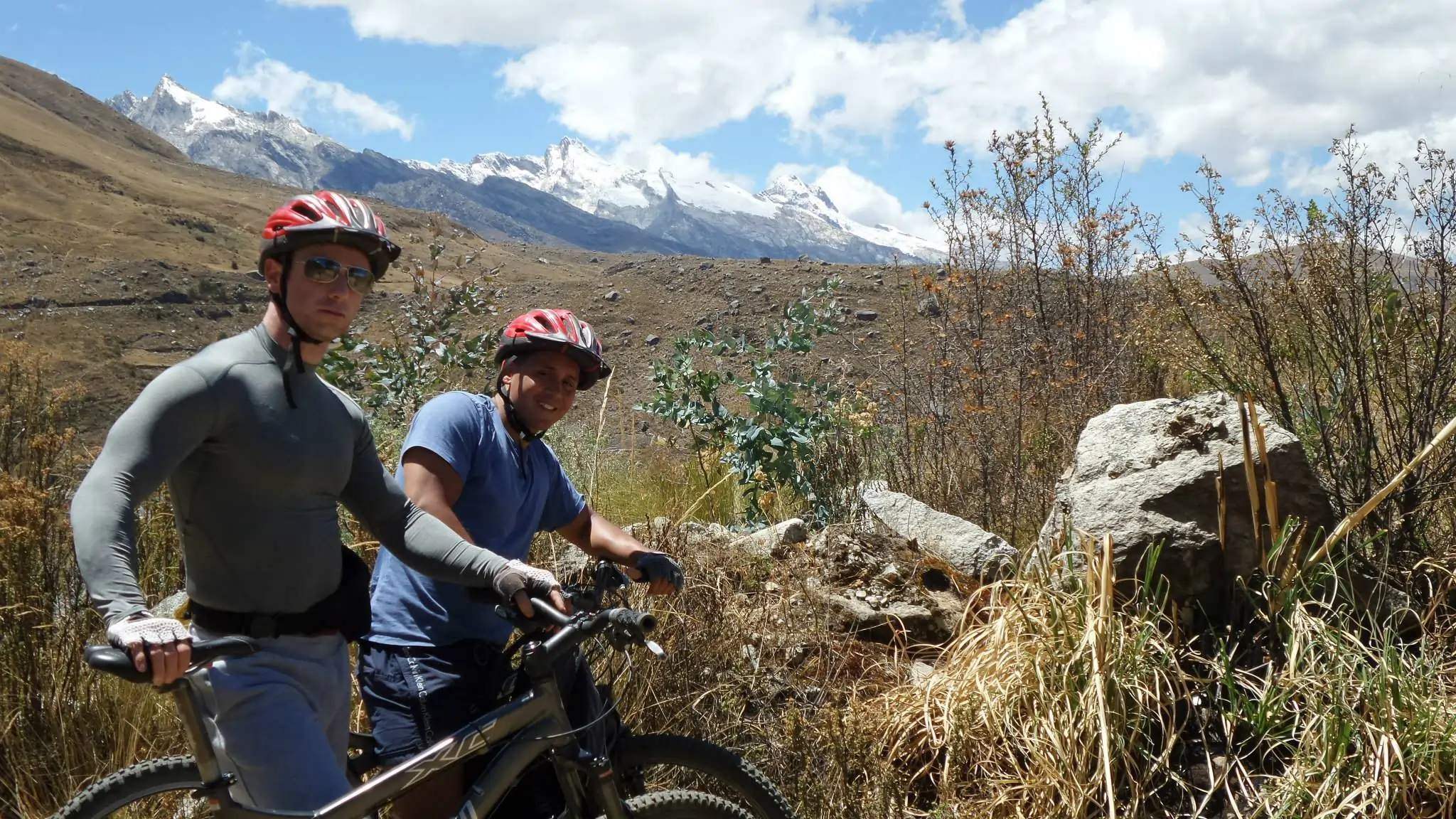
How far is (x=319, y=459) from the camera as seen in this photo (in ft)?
7.43

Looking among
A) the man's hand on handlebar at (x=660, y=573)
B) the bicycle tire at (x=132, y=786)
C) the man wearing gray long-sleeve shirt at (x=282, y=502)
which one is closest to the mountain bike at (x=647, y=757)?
the man's hand on handlebar at (x=660, y=573)

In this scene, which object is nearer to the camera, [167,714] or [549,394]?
[549,394]

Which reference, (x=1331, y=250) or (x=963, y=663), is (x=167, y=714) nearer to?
(x=963, y=663)

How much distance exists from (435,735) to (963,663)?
205cm

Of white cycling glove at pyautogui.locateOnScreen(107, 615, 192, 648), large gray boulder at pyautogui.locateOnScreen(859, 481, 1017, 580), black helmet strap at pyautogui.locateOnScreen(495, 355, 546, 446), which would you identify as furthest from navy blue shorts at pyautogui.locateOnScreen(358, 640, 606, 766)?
large gray boulder at pyautogui.locateOnScreen(859, 481, 1017, 580)

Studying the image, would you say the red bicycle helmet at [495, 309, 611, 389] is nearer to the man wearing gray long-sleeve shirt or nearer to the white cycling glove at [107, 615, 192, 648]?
the man wearing gray long-sleeve shirt

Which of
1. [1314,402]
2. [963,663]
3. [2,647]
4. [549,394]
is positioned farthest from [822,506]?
[2,647]

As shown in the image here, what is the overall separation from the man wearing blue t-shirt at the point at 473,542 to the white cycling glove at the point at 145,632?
863mm

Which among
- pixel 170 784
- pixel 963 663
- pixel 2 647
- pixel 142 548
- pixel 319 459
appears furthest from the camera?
pixel 142 548

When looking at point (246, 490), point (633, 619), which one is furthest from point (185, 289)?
point (633, 619)

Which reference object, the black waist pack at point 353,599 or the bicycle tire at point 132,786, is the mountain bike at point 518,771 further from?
the black waist pack at point 353,599

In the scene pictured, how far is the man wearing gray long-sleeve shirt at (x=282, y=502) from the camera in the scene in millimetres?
2115

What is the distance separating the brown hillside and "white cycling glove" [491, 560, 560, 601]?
14.2 feet

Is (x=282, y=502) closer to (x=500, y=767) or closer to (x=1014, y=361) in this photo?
(x=500, y=767)
